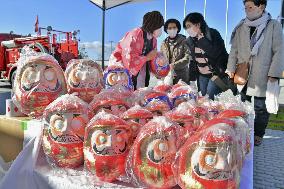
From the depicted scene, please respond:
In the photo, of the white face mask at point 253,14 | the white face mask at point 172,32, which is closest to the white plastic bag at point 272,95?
the white face mask at point 253,14

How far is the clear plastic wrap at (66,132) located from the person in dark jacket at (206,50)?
7.25 ft

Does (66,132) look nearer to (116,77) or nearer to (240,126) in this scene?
(240,126)

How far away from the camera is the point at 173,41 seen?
4.24 meters

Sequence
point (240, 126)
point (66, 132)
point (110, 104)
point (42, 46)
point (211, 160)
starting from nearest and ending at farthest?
1. point (211, 160)
2. point (240, 126)
3. point (66, 132)
4. point (110, 104)
5. point (42, 46)

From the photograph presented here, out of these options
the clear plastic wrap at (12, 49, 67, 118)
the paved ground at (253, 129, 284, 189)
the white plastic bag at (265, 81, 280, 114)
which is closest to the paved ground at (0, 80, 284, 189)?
the paved ground at (253, 129, 284, 189)

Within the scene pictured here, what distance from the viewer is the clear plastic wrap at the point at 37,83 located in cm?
173

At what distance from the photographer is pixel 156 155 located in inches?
45.5

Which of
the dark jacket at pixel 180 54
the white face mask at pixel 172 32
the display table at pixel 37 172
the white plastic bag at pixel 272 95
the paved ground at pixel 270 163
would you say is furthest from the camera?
the white face mask at pixel 172 32

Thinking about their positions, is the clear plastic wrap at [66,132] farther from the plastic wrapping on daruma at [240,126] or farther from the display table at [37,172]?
the plastic wrapping on daruma at [240,126]

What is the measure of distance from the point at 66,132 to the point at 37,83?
1.53ft

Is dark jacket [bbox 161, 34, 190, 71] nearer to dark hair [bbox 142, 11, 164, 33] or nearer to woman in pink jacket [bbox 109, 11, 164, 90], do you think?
woman in pink jacket [bbox 109, 11, 164, 90]

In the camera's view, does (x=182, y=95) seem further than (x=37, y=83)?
Yes

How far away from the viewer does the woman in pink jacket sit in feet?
9.36

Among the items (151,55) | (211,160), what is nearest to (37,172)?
(211,160)
